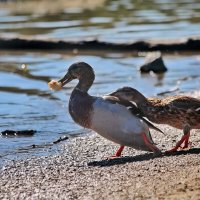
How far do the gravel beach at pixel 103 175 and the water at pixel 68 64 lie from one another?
25.0 inches

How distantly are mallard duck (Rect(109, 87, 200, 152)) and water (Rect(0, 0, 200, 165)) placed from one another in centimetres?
134

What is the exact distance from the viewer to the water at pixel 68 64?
1091cm

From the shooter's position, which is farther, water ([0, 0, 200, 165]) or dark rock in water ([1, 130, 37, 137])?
water ([0, 0, 200, 165])

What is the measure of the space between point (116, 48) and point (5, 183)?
1215 cm

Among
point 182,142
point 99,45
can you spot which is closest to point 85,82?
point 182,142

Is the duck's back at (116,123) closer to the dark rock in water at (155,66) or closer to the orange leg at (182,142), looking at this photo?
the orange leg at (182,142)

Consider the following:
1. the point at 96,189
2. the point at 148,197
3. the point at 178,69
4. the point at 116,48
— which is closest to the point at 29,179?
the point at 96,189

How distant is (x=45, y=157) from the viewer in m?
8.62

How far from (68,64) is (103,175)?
10.5 metres

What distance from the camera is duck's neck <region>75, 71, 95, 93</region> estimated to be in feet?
28.0

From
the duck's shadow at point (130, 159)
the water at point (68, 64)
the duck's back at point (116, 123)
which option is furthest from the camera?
the water at point (68, 64)

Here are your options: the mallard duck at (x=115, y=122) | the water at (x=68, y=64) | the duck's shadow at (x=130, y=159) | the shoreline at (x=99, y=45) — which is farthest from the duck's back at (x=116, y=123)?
the shoreline at (x=99, y=45)

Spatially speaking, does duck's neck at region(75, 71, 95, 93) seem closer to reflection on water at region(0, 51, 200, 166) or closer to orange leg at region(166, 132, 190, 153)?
reflection on water at region(0, 51, 200, 166)

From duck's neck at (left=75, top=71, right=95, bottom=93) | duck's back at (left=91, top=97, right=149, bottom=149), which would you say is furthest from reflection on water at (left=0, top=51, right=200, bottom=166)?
duck's back at (left=91, top=97, right=149, bottom=149)
